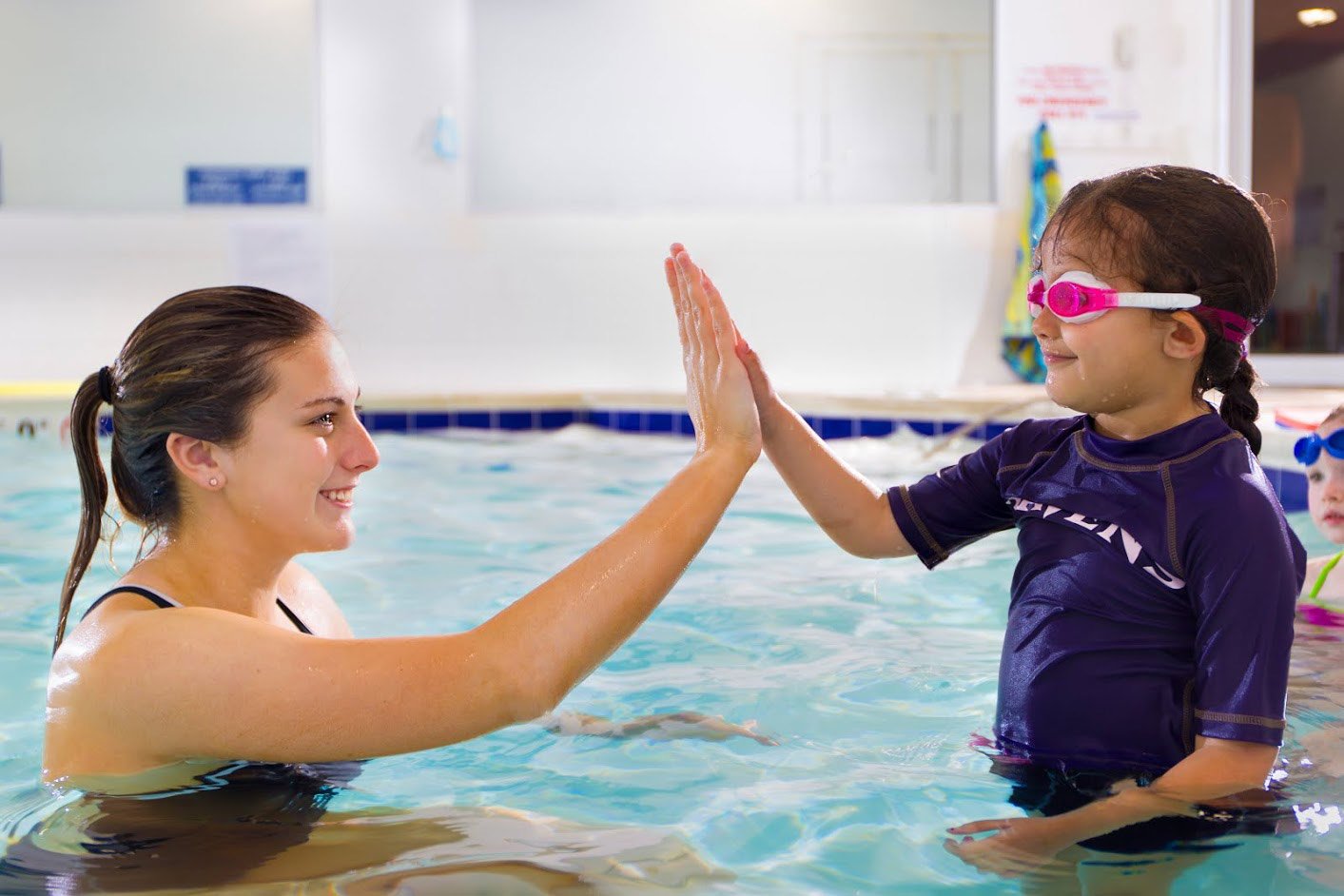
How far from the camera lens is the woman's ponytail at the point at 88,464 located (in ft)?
6.91

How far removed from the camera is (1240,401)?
2.12 meters

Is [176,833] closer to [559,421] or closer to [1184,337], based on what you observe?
[1184,337]

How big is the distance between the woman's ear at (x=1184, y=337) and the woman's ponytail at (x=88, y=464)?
1555 mm

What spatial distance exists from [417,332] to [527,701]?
8396mm

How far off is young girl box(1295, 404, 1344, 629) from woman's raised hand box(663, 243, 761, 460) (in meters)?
1.79

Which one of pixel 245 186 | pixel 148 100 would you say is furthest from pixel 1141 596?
pixel 148 100

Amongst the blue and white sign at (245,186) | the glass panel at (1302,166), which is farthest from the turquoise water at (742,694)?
the glass panel at (1302,166)

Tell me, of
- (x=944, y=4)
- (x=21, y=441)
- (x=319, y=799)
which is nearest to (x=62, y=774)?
(x=319, y=799)

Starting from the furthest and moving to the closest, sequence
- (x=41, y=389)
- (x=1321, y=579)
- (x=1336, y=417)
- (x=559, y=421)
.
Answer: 1. (x=559, y=421)
2. (x=41, y=389)
3. (x=1321, y=579)
4. (x=1336, y=417)

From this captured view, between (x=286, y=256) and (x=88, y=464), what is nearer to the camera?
(x=88, y=464)

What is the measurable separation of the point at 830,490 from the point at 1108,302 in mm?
622

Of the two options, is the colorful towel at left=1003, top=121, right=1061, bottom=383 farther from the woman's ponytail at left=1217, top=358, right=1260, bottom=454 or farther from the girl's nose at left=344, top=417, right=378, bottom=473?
the girl's nose at left=344, top=417, right=378, bottom=473

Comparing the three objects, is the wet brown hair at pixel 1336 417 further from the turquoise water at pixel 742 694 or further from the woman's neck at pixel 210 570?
the woman's neck at pixel 210 570

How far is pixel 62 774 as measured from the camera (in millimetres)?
2092
